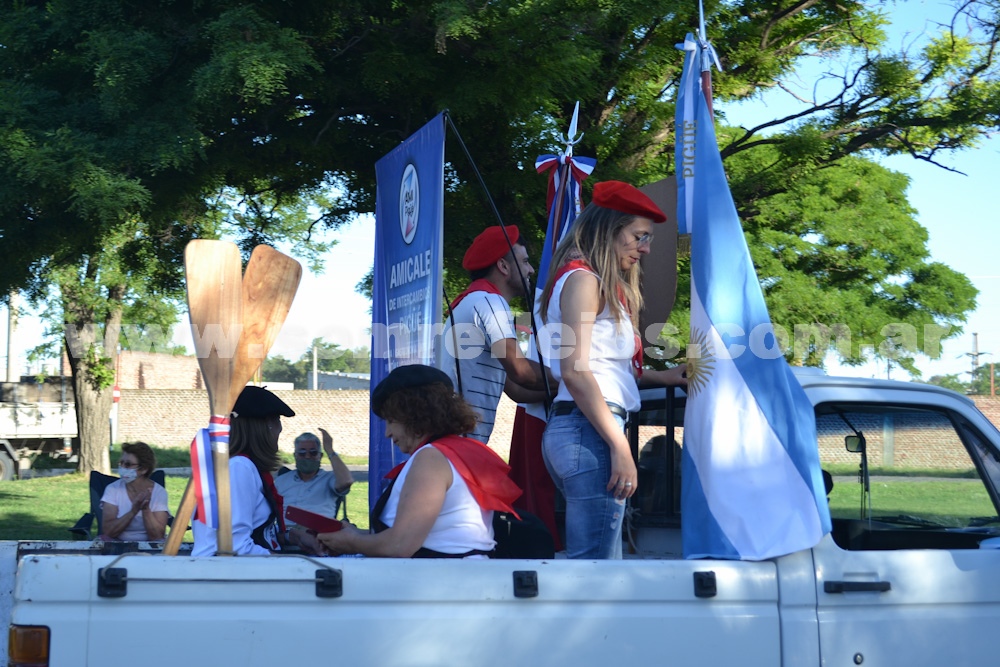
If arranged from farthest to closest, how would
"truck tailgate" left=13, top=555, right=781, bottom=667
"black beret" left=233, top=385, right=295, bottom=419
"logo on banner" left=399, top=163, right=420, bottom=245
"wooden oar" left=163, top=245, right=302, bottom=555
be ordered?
"logo on banner" left=399, top=163, right=420, bottom=245
"black beret" left=233, top=385, right=295, bottom=419
"wooden oar" left=163, top=245, right=302, bottom=555
"truck tailgate" left=13, top=555, right=781, bottom=667

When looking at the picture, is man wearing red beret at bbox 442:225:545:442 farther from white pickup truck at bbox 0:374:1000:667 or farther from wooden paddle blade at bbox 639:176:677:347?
white pickup truck at bbox 0:374:1000:667

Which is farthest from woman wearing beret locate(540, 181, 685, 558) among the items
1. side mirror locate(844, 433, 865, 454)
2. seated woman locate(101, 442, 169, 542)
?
seated woman locate(101, 442, 169, 542)

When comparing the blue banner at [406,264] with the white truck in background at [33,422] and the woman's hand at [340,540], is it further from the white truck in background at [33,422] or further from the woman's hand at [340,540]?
the white truck in background at [33,422]

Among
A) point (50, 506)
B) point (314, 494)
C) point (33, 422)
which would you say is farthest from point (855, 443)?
point (33, 422)

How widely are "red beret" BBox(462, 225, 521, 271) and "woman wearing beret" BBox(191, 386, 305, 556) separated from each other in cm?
101

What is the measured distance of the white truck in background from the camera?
77.1 ft

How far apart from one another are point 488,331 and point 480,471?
988 millimetres

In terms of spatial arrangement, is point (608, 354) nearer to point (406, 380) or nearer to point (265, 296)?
point (406, 380)

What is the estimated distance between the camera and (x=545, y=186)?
24.8 feet

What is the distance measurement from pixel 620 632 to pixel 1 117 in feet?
17.4

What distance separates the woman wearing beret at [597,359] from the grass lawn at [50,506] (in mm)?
8035

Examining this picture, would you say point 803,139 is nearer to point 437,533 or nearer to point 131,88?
point 131,88

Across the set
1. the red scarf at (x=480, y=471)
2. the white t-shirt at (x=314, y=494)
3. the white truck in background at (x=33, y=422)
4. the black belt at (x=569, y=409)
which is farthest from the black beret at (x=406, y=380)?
the white truck in background at (x=33, y=422)

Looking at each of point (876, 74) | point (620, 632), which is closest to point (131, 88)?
point (620, 632)
